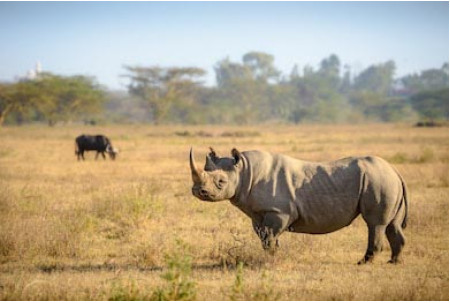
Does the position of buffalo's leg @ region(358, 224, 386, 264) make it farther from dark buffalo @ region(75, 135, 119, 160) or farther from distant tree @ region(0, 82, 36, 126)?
distant tree @ region(0, 82, 36, 126)

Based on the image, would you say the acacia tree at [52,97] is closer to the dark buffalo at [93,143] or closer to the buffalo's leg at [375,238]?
the dark buffalo at [93,143]

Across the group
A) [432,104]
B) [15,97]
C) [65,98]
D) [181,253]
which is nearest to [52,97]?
[65,98]

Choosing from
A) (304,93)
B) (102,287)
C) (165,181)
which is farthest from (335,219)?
(304,93)

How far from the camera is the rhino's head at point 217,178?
802 cm

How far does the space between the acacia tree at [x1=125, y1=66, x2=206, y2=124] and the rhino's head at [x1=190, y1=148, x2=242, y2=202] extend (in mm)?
59880

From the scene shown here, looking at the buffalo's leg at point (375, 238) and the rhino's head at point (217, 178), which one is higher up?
the rhino's head at point (217, 178)

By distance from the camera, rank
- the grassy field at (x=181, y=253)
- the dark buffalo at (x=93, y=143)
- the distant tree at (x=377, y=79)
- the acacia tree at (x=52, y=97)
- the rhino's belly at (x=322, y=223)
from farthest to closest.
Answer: the distant tree at (x=377, y=79)
the acacia tree at (x=52, y=97)
the dark buffalo at (x=93, y=143)
the rhino's belly at (x=322, y=223)
the grassy field at (x=181, y=253)

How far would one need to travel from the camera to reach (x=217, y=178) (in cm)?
813

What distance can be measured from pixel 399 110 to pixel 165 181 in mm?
67597

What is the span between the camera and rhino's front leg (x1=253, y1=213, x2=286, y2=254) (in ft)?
26.2

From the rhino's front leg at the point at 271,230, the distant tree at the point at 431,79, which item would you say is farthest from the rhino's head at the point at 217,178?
the distant tree at the point at 431,79

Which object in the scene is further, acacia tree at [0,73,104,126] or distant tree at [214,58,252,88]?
distant tree at [214,58,252,88]

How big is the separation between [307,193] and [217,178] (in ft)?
3.73

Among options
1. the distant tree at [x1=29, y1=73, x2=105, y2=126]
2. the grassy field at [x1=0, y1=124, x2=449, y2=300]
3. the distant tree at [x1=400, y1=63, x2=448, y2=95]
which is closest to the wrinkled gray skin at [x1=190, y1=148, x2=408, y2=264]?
the grassy field at [x1=0, y1=124, x2=449, y2=300]
